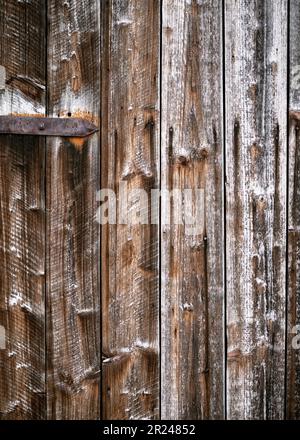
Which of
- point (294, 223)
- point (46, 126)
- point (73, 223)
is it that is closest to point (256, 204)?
point (294, 223)

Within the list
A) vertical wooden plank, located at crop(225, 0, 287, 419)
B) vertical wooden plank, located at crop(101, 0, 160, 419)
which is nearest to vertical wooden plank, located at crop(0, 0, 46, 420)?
vertical wooden plank, located at crop(101, 0, 160, 419)

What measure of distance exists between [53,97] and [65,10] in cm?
23

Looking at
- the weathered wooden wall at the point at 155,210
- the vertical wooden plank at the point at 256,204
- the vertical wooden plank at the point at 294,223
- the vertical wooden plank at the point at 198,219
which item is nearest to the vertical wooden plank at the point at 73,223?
the weathered wooden wall at the point at 155,210

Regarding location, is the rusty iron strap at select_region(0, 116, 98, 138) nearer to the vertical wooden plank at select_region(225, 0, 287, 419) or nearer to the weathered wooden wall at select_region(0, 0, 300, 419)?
the weathered wooden wall at select_region(0, 0, 300, 419)

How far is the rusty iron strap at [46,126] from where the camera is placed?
1.16m

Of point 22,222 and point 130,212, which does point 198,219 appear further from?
point 22,222

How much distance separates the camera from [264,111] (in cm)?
123

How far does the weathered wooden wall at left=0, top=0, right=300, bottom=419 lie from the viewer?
118 centimetres

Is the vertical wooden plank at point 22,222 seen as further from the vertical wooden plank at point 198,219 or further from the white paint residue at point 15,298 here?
the vertical wooden plank at point 198,219
